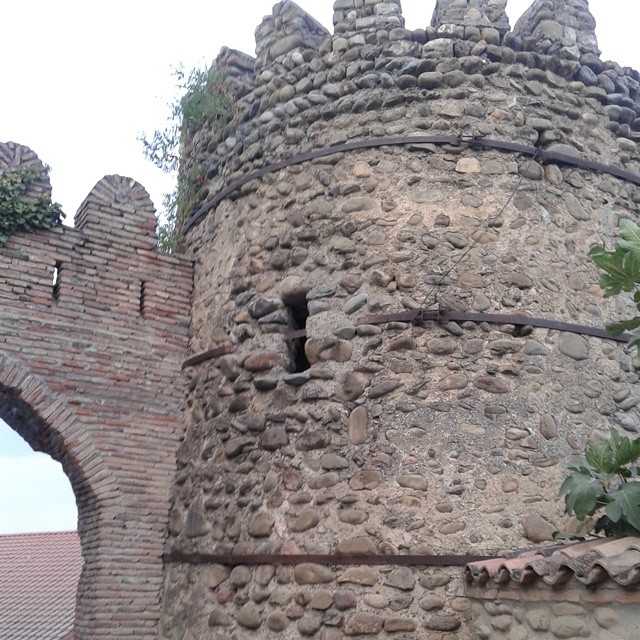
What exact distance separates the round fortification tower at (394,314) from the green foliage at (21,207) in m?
1.14

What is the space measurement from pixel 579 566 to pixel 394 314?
1.96 m

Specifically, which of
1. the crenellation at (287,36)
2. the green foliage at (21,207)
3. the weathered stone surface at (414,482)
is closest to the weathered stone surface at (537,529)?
the weathered stone surface at (414,482)

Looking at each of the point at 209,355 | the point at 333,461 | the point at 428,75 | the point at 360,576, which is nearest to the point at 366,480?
the point at 333,461

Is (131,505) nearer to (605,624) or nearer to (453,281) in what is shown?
(453,281)

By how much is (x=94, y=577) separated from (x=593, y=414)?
3.28 metres

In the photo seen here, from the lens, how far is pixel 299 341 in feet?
17.7

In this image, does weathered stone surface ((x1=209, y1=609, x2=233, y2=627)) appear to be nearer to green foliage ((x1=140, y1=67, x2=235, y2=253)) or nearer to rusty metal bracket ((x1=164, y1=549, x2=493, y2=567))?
rusty metal bracket ((x1=164, y1=549, x2=493, y2=567))

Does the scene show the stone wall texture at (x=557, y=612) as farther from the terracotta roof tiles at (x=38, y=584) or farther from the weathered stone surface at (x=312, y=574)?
the terracotta roof tiles at (x=38, y=584)

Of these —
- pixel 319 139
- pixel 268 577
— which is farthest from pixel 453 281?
pixel 268 577

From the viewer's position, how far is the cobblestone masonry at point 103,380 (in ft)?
17.9

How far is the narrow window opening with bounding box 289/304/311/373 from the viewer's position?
538 centimetres

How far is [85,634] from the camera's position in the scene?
A: 534cm

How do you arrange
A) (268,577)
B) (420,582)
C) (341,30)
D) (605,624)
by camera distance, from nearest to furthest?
1. (605,624)
2. (420,582)
3. (268,577)
4. (341,30)

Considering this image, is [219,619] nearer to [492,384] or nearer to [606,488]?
[492,384]
